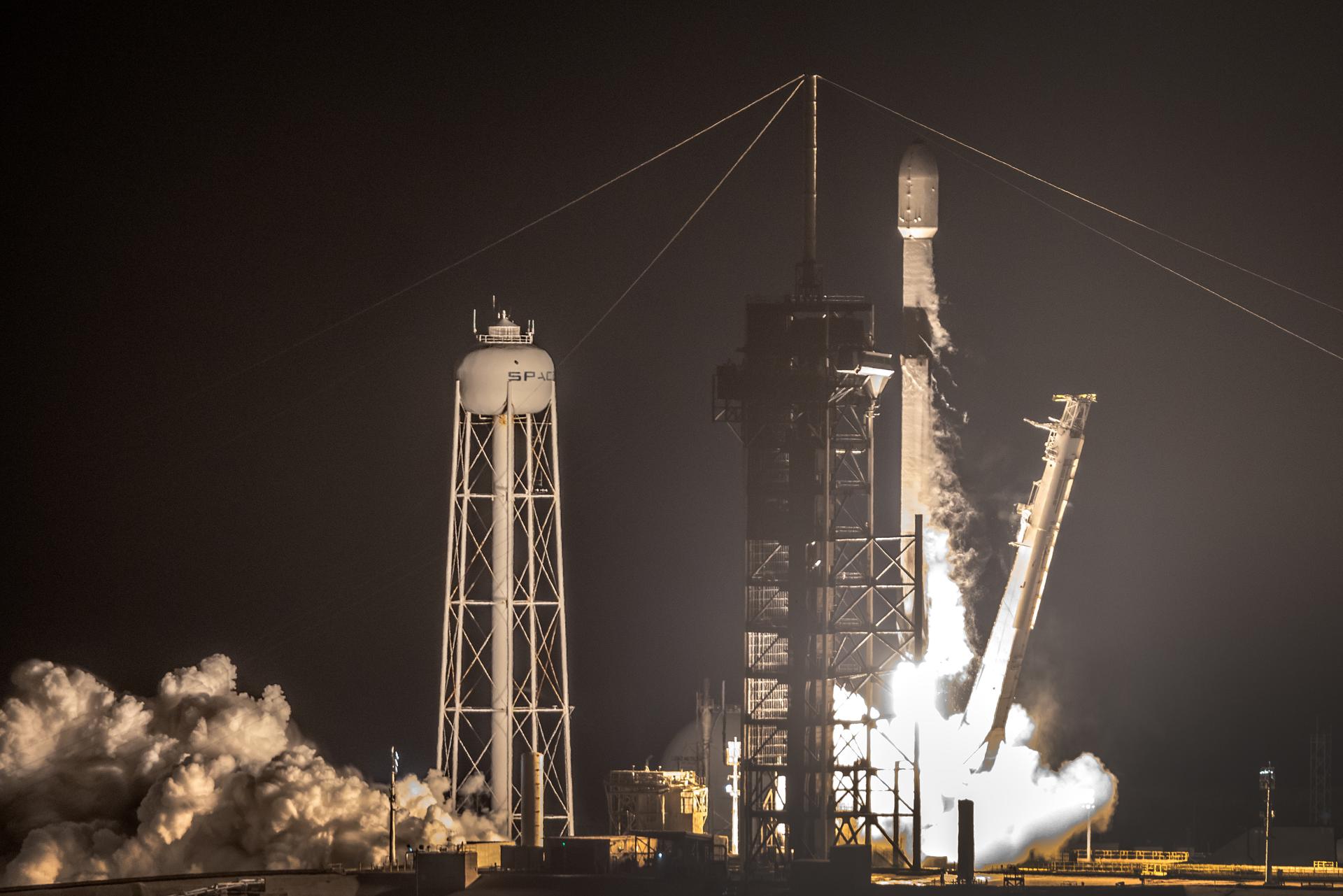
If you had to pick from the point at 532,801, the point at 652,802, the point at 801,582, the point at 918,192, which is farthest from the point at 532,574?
the point at 918,192

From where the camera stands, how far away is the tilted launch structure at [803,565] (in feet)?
205

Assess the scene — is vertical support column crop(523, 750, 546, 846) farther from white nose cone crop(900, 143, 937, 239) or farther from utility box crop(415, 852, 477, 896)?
white nose cone crop(900, 143, 937, 239)

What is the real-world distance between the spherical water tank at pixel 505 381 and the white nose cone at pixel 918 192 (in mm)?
11675

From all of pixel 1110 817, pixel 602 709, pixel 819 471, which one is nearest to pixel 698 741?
pixel 602 709

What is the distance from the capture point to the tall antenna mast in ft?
212

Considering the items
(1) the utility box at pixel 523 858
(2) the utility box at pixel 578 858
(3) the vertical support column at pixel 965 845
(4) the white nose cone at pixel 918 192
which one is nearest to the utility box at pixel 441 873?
(1) the utility box at pixel 523 858

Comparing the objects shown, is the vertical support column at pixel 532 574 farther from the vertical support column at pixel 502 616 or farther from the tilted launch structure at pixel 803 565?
the tilted launch structure at pixel 803 565

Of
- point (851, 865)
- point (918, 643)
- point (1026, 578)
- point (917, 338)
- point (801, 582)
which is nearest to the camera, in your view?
point (851, 865)

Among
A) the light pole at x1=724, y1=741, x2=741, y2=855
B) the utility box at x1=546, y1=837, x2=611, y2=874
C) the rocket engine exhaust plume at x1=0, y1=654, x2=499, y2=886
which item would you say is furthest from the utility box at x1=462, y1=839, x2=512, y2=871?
the light pole at x1=724, y1=741, x2=741, y2=855

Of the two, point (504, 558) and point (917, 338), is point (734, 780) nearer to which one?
point (504, 558)

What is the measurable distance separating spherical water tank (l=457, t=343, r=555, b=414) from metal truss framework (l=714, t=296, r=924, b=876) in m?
4.75

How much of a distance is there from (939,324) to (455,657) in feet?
57.4

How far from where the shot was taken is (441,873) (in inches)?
2210

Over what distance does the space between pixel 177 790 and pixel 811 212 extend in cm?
2159
